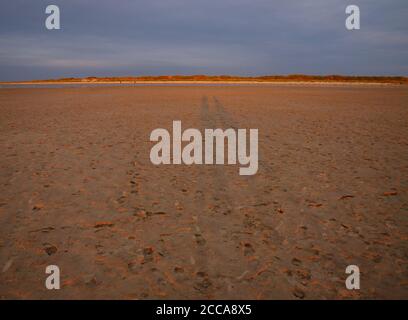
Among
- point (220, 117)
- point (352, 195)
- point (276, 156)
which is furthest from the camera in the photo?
point (220, 117)

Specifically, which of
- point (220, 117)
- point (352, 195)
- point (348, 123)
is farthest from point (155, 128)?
point (348, 123)

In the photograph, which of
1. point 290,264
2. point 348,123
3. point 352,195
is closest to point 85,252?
point 290,264

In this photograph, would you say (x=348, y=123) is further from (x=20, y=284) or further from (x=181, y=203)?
(x=20, y=284)

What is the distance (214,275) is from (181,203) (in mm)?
1280

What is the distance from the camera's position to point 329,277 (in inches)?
80.7

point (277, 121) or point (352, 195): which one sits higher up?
point (277, 121)

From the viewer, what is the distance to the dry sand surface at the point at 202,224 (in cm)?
199

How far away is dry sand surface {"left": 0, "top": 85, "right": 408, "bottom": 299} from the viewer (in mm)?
1994

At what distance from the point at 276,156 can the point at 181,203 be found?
2.48 metres

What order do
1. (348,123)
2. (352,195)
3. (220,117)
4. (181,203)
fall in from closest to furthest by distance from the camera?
(181,203) < (352,195) < (348,123) < (220,117)

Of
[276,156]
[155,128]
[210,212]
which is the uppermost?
[155,128]

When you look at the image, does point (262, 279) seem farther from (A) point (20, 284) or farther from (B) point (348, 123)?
(B) point (348, 123)

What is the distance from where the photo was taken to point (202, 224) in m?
2.78

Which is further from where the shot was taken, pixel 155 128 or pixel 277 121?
pixel 277 121
